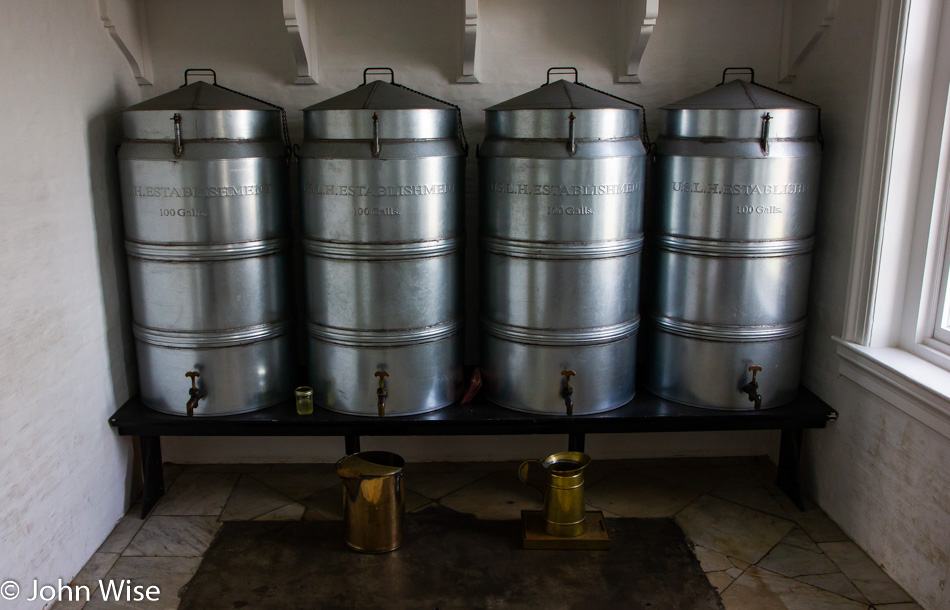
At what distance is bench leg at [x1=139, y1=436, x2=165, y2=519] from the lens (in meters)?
3.75

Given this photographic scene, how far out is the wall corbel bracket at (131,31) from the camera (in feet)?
12.0

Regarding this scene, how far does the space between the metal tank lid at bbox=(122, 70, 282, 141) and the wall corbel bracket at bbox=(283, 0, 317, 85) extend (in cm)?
42

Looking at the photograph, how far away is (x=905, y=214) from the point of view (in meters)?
3.34

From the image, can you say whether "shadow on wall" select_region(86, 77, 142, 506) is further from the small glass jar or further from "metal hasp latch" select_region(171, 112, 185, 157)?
the small glass jar

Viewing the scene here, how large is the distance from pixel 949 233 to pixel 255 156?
2.96 m

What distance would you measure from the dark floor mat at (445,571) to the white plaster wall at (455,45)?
1.99m

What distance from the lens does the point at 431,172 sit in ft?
11.6

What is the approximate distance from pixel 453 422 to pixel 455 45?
6.26 feet

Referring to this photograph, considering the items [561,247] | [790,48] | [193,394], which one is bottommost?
[193,394]

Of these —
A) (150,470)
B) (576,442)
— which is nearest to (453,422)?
(576,442)

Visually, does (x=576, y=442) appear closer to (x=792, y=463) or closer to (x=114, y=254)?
(x=792, y=463)

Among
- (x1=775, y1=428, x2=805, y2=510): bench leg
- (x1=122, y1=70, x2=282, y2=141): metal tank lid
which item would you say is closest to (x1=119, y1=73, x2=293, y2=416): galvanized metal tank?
(x1=122, y1=70, x2=282, y2=141): metal tank lid

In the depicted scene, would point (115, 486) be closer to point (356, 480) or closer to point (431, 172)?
point (356, 480)

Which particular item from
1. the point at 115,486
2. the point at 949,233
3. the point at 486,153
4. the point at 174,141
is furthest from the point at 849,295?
the point at 115,486
